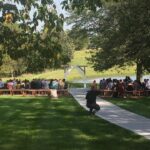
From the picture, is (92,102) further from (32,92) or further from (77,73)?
(77,73)

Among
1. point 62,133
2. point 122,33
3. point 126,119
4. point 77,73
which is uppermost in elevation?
point 77,73

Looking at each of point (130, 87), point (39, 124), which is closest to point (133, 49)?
point (130, 87)

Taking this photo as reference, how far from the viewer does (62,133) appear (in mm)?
17797

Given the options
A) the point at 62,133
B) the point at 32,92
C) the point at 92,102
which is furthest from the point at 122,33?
the point at 62,133

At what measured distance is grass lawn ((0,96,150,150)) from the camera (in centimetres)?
1509

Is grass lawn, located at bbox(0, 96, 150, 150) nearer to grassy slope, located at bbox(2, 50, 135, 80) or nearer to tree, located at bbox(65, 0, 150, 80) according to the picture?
tree, located at bbox(65, 0, 150, 80)

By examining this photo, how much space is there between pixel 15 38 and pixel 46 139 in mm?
6190

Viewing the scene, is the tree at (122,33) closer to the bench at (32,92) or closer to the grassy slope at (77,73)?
the bench at (32,92)

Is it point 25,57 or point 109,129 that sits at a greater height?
point 25,57

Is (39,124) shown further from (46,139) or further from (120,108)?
(120,108)

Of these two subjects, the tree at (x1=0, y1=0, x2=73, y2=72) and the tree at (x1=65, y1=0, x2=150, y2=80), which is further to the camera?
the tree at (x1=65, y1=0, x2=150, y2=80)

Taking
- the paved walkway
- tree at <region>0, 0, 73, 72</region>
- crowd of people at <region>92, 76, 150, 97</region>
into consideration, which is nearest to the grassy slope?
crowd of people at <region>92, 76, 150, 97</region>

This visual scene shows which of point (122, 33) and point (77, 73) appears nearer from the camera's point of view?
point (122, 33)

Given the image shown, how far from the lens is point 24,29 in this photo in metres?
10.4
